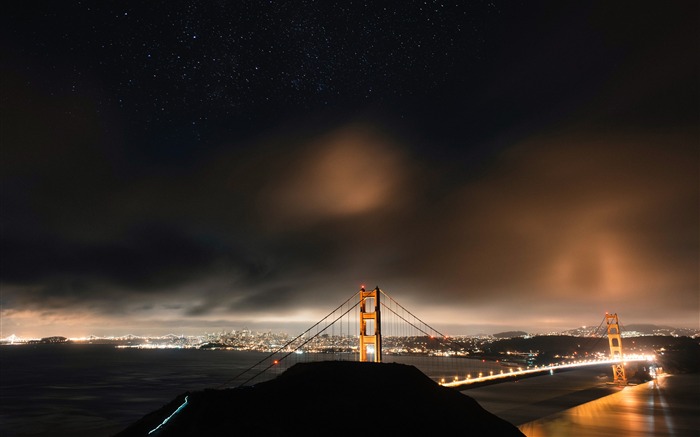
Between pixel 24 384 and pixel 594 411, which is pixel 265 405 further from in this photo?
pixel 24 384

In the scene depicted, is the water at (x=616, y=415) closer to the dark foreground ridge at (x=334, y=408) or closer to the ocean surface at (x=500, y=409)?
the ocean surface at (x=500, y=409)

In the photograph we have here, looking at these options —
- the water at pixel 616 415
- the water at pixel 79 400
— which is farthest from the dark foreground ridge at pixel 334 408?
the water at pixel 79 400

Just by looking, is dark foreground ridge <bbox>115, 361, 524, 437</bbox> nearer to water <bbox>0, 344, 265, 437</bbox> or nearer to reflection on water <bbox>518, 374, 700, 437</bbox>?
reflection on water <bbox>518, 374, 700, 437</bbox>

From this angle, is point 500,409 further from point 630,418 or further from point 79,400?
point 79,400

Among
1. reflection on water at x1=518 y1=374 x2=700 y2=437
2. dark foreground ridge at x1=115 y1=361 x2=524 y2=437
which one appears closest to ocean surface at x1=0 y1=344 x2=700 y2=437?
reflection on water at x1=518 y1=374 x2=700 y2=437

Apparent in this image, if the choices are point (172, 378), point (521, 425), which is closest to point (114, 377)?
point (172, 378)
